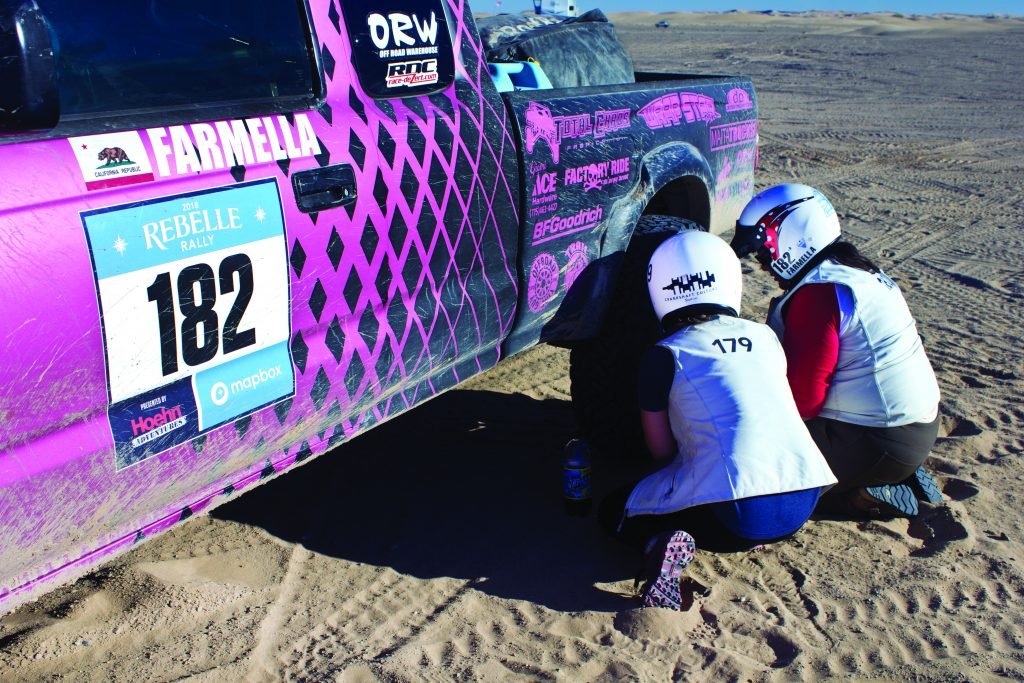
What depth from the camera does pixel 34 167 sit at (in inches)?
81.1

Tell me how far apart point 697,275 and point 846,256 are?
2.25ft

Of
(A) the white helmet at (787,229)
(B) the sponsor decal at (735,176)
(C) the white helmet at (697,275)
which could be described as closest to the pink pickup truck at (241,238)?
(C) the white helmet at (697,275)

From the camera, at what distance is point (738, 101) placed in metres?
4.80

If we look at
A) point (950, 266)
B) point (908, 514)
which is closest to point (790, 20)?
point (950, 266)

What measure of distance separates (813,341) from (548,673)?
59.1 inches

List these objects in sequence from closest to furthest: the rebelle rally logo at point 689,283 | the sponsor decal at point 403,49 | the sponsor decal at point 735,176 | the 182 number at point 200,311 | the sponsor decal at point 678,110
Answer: the 182 number at point 200,311 < the sponsor decal at point 403,49 < the rebelle rally logo at point 689,283 < the sponsor decal at point 678,110 < the sponsor decal at point 735,176

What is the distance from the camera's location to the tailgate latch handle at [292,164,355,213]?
257cm

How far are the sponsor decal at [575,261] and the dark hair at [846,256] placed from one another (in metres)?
0.89

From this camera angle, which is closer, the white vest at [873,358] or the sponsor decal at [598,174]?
the white vest at [873,358]

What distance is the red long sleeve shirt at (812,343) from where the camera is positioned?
3.45 m

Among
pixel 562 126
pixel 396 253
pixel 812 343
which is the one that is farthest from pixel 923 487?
pixel 396 253

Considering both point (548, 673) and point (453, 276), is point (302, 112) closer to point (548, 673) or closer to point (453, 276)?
point (453, 276)

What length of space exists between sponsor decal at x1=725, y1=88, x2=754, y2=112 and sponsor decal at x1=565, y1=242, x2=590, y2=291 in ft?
4.64

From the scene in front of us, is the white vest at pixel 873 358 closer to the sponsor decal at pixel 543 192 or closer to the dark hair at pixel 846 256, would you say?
the dark hair at pixel 846 256
